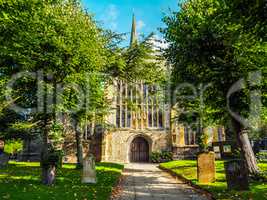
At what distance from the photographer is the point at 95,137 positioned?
137 feet

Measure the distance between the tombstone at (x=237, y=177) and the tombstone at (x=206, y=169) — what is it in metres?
2.83

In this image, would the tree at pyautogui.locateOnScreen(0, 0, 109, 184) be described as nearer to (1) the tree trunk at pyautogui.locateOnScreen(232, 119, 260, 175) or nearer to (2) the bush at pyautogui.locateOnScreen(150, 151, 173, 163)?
(1) the tree trunk at pyautogui.locateOnScreen(232, 119, 260, 175)

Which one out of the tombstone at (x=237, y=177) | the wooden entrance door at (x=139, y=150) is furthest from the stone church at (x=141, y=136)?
the tombstone at (x=237, y=177)

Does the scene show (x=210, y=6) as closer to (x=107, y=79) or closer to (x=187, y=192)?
(x=187, y=192)

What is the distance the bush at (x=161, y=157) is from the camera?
4112 cm

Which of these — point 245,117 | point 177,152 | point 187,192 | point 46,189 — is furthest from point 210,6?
point 177,152

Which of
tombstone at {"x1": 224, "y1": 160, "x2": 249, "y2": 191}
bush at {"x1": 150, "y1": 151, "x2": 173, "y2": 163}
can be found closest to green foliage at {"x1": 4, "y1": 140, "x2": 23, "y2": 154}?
bush at {"x1": 150, "y1": 151, "x2": 173, "y2": 163}

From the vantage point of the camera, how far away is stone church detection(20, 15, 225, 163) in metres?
41.7

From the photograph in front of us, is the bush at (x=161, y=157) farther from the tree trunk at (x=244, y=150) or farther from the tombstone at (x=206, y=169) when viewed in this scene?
the tombstone at (x=206, y=169)

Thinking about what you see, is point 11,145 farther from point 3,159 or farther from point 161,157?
point 161,157

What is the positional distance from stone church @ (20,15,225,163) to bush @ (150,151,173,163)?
3.00 feet

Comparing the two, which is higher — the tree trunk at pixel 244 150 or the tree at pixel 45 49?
the tree at pixel 45 49

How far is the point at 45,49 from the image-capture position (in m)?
14.5

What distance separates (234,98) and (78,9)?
1108 centimetres
